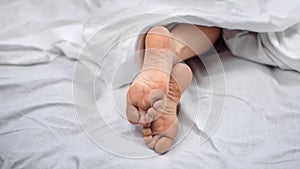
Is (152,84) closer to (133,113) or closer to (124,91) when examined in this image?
(133,113)

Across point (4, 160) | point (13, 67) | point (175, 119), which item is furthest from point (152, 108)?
point (13, 67)

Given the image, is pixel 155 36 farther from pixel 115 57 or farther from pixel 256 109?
pixel 256 109

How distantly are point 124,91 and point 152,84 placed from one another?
17cm

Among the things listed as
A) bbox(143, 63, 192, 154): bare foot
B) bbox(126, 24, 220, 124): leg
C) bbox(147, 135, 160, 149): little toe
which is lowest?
bbox(147, 135, 160, 149): little toe

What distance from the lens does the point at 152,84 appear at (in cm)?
73

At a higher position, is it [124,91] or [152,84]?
[152,84]

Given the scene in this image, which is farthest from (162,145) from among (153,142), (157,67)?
(157,67)

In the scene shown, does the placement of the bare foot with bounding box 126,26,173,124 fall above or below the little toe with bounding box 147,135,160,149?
above

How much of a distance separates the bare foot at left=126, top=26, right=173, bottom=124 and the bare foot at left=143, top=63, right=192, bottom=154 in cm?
2

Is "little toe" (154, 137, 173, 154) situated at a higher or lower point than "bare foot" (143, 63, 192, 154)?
lower

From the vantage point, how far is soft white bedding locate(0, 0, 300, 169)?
755mm

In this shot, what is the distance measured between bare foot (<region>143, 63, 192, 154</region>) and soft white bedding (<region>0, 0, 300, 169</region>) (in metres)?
0.02

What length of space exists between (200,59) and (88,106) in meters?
0.28

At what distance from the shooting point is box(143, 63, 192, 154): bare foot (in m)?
0.76
